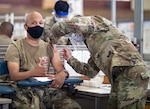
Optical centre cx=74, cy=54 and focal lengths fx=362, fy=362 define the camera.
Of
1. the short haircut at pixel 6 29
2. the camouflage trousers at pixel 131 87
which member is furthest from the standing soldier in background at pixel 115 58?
the short haircut at pixel 6 29

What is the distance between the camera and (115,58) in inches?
106

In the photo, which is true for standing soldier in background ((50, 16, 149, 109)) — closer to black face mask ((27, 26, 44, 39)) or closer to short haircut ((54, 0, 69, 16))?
black face mask ((27, 26, 44, 39))

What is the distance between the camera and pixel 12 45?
3008mm

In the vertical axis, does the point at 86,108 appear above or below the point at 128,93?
below

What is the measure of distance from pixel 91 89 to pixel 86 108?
413 mm

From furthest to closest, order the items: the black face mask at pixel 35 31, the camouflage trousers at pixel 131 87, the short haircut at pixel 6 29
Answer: the short haircut at pixel 6 29 → the black face mask at pixel 35 31 → the camouflage trousers at pixel 131 87

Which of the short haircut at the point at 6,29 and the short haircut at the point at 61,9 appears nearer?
the short haircut at the point at 61,9

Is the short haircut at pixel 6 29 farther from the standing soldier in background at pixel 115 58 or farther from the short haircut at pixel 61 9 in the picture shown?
the standing soldier in background at pixel 115 58

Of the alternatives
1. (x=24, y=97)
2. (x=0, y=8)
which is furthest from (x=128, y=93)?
(x=0, y=8)

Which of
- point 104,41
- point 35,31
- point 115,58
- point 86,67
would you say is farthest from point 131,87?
point 35,31

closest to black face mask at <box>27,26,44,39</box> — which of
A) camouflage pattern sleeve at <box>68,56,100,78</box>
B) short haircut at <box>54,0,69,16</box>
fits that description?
camouflage pattern sleeve at <box>68,56,100,78</box>

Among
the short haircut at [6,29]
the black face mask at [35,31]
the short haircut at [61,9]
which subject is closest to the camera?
the black face mask at [35,31]

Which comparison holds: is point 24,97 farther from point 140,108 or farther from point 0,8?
point 0,8

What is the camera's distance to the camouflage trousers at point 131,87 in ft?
8.80
